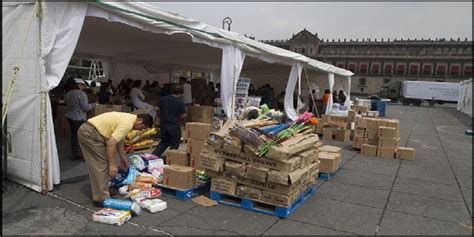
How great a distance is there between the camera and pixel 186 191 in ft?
16.6

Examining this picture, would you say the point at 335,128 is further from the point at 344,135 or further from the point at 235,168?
the point at 235,168

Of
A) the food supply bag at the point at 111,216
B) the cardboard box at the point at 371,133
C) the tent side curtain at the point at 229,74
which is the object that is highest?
the tent side curtain at the point at 229,74

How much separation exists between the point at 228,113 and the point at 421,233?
17.8ft

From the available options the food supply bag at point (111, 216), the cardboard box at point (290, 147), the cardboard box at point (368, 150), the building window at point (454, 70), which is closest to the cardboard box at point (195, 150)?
the cardboard box at point (290, 147)

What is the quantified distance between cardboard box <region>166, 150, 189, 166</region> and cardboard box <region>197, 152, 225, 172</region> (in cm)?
119

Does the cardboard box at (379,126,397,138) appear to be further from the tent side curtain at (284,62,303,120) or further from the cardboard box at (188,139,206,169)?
the cardboard box at (188,139,206,169)

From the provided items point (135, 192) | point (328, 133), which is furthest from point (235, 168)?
point (328, 133)

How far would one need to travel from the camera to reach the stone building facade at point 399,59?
8303 cm

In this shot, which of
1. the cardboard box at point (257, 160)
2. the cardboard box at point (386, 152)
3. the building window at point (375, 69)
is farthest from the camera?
the building window at point (375, 69)

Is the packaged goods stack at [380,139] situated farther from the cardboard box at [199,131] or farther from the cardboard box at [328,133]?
the cardboard box at [199,131]

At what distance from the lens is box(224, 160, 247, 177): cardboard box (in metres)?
4.71

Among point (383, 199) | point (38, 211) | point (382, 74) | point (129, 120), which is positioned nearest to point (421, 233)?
point (383, 199)

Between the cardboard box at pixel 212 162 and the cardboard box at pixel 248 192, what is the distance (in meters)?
0.38

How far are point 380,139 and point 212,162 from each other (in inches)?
229
